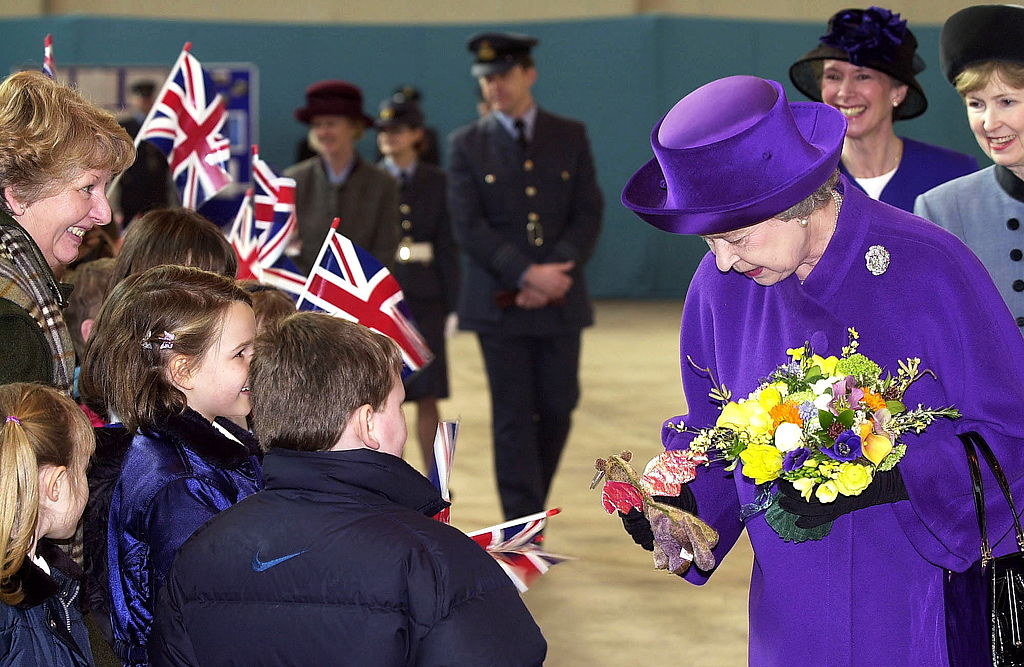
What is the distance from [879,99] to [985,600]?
231cm

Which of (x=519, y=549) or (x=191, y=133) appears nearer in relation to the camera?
(x=519, y=549)

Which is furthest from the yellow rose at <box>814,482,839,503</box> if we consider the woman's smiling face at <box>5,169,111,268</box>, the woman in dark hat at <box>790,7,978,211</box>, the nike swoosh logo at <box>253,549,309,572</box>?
the woman in dark hat at <box>790,7,978,211</box>

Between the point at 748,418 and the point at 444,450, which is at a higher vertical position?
the point at 748,418

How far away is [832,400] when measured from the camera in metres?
2.12

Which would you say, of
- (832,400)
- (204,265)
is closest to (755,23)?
(204,265)

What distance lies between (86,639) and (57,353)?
1.93ft

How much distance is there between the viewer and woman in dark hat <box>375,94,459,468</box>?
660cm

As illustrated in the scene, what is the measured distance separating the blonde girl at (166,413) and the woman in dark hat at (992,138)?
1715 mm

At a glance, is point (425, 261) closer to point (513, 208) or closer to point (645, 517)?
point (513, 208)

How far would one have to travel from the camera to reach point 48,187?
2691 mm

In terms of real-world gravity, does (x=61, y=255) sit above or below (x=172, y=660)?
above

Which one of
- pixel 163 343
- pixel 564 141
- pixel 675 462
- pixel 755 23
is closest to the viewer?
pixel 675 462

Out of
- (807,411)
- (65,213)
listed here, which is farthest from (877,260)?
(65,213)

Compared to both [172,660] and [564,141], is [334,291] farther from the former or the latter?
[564,141]
